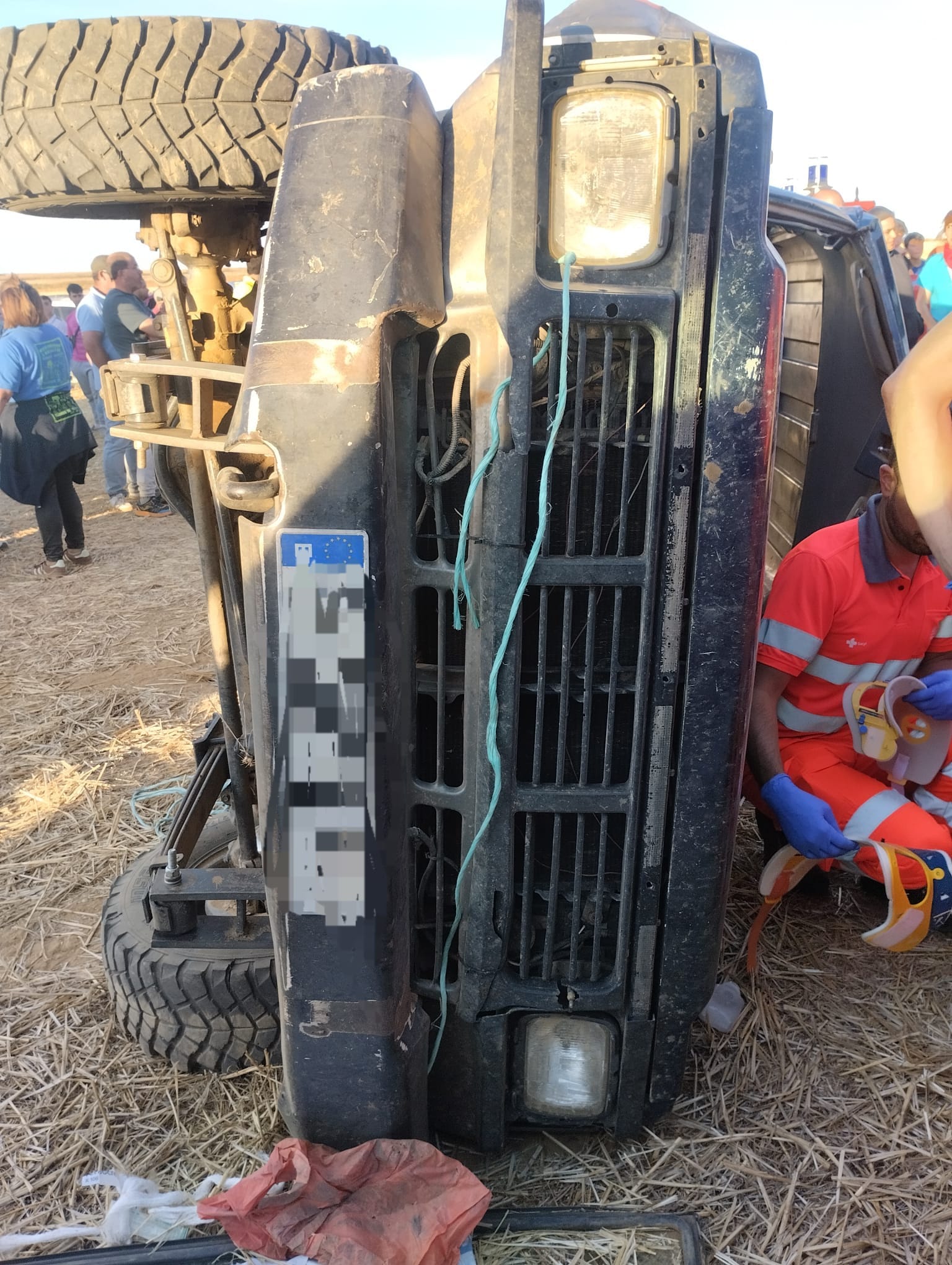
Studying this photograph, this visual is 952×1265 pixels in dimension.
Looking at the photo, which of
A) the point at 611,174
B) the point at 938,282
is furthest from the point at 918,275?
the point at 611,174

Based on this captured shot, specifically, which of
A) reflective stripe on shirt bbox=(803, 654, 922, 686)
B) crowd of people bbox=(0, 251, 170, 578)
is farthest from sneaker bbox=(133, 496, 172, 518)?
reflective stripe on shirt bbox=(803, 654, 922, 686)

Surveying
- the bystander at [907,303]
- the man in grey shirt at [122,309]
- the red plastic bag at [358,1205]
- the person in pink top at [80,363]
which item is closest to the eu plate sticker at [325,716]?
the red plastic bag at [358,1205]

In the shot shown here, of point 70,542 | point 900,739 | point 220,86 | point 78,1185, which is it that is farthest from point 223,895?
point 70,542

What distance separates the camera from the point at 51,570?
22.5ft

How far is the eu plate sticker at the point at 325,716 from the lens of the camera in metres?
1.45

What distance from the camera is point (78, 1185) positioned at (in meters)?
1.88

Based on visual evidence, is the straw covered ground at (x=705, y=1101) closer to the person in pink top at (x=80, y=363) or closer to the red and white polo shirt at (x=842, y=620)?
the red and white polo shirt at (x=842, y=620)

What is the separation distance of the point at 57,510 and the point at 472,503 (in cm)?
622

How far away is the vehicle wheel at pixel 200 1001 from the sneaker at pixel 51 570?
5.23 metres

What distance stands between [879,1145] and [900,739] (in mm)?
1151

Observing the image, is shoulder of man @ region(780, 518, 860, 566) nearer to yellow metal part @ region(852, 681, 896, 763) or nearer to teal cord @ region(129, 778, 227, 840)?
yellow metal part @ region(852, 681, 896, 763)

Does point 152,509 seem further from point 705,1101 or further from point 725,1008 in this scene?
point 705,1101

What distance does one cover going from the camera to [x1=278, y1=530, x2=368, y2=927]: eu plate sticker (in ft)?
4.76

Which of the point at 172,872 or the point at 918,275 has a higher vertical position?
the point at 918,275
